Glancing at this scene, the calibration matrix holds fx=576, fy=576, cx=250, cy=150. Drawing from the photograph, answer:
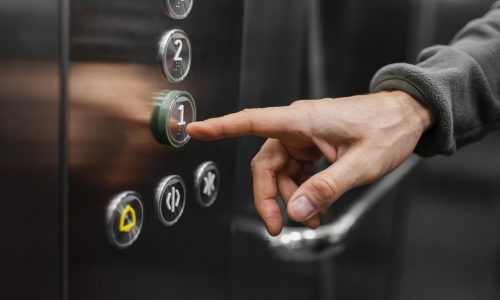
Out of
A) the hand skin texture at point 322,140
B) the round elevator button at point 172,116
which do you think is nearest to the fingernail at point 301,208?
the hand skin texture at point 322,140

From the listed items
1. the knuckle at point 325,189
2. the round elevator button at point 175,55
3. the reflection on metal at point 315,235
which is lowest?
the reflection on metal at point 315,235

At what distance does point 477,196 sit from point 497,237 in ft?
0.47

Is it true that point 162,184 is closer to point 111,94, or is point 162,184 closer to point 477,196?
point 111,94

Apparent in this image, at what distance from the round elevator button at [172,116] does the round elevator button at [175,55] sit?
0.06 feet

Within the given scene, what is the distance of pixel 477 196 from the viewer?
1490 mm

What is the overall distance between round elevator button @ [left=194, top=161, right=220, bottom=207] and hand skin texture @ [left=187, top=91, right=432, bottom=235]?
0.16 ft

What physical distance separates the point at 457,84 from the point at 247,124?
27 centimetres

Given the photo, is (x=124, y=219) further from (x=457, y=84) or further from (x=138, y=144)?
(x=457, y=84)

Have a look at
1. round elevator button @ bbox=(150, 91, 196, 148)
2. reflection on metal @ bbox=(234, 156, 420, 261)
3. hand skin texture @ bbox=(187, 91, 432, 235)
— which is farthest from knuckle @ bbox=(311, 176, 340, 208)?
reflection on metal @ bbox=(234, 156, 420, 261)

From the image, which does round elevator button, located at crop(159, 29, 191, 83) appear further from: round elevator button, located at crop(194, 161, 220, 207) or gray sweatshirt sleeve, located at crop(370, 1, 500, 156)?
gray sweatshirt sleeve, located at crop(370, 1, 500, 156)

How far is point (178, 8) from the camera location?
0.49m

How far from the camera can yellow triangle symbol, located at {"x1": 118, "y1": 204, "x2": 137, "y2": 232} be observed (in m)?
0.47

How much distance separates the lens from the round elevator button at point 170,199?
0.51 m

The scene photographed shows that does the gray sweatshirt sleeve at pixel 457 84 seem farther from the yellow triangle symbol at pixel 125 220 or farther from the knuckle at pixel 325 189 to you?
the yellow triangle symbol at pixel 125 220
